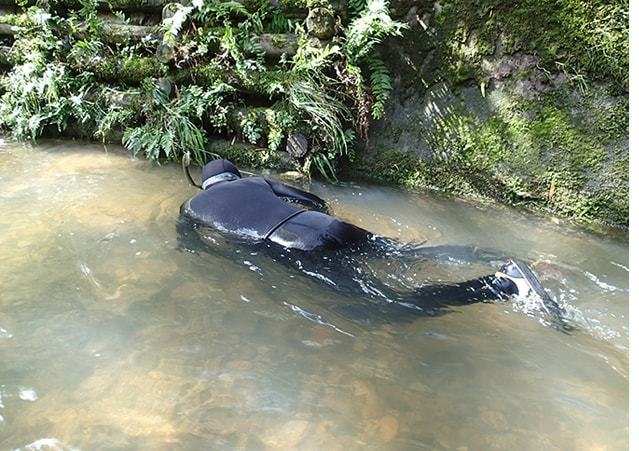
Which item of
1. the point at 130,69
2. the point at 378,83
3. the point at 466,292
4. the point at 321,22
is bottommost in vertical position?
the point at 466,292

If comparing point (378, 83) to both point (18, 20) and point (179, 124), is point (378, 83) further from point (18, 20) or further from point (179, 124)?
point (18, 20)

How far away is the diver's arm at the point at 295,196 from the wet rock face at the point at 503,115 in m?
1.85

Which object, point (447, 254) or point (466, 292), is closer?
point (466, 292)

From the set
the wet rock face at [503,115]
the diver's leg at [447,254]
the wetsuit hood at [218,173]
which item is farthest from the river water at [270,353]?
the wet rock face at [503,115]

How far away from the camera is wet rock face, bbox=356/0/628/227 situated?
5.47m

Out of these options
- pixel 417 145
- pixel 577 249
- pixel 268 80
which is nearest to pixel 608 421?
pixel 577 249

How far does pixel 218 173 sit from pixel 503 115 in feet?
11.3

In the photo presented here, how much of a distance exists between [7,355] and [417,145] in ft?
16.5

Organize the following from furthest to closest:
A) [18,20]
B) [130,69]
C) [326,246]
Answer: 1. [18,20]
2. [130,69]
3. [326,246]

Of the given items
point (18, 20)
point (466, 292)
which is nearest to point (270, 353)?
point (466, 292)

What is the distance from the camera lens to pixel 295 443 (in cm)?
249

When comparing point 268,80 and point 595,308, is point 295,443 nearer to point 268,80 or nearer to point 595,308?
point 595,308

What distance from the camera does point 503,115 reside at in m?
5.98
